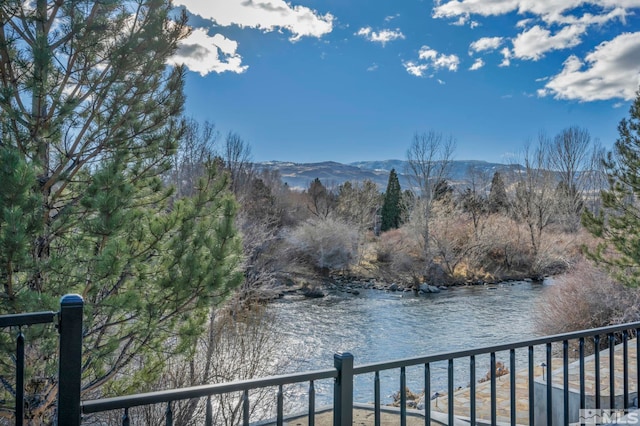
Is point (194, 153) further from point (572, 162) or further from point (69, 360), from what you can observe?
point (572, 162)

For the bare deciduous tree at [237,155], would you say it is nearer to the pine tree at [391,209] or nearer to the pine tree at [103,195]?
the pine tree at [103,195]

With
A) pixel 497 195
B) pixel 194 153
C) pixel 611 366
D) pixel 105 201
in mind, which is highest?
pixel 194 153

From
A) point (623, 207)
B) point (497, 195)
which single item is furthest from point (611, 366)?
point (497, 195)

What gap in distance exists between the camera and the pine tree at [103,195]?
3082 millimetres

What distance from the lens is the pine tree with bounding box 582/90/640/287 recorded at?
7.32m

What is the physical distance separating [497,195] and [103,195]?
2800cm

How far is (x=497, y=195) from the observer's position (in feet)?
90.7

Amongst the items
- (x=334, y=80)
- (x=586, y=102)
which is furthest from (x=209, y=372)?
(x=586, y=102)

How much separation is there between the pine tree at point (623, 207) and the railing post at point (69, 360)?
8.43 metres

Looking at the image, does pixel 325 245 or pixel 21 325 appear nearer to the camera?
pixel 21 325

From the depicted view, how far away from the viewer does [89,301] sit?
3.39 m

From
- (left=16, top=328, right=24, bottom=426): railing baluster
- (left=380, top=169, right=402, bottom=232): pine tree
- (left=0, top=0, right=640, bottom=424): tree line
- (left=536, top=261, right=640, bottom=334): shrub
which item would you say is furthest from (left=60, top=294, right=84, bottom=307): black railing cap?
(left=380, top=169, right=402, bottom=232): pine tree

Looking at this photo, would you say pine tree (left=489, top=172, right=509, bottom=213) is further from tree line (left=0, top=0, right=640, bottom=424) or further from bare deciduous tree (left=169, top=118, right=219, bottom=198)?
tree line (left=0, top=0, right=640, bottom=424)

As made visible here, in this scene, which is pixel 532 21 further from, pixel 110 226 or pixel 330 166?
pixel 330 166
